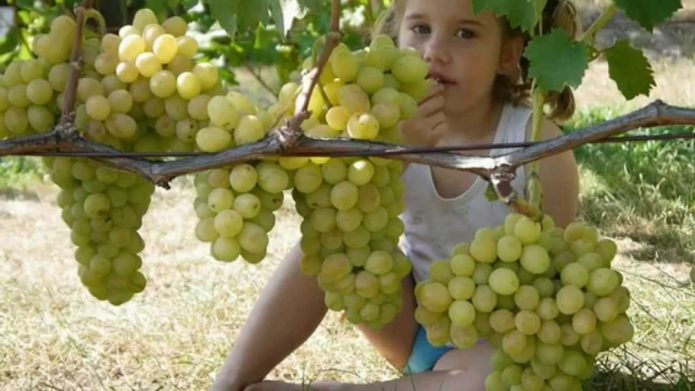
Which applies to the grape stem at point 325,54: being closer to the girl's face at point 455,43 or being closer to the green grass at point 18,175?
the girl's face at point 455,43

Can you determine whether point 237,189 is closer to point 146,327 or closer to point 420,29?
point 420,29

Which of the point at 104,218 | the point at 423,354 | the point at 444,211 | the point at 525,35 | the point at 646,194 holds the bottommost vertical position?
the point at 646,194

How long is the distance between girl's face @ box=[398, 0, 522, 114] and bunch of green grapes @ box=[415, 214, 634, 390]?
1.80 feet

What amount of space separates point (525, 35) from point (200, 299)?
100 cm

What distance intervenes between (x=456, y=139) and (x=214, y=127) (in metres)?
0.81

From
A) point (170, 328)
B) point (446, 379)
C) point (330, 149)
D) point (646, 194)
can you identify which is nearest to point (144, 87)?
point (330, 149)

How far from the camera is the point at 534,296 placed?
1.15 metres

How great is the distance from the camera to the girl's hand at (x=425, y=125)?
4.71 feet

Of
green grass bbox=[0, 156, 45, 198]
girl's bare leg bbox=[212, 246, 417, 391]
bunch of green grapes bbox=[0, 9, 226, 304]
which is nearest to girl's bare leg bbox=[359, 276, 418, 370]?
girl's bare leg bbox=[212, 246, 417, 391]

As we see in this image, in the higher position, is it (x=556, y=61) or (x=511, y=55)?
(x=556, y=61)

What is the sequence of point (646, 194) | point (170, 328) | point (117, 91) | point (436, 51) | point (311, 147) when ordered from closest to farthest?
point (311, 147)
point (117, 91)
point (436, 51)
point (170, 328)
point (646, 194)

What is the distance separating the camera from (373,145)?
1.10m

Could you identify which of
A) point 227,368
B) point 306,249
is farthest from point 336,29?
point 227,368

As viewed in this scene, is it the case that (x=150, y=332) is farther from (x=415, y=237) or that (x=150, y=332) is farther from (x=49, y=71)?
(x=49, y=71)
